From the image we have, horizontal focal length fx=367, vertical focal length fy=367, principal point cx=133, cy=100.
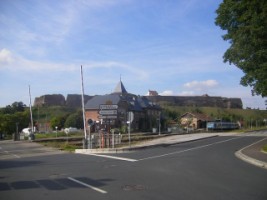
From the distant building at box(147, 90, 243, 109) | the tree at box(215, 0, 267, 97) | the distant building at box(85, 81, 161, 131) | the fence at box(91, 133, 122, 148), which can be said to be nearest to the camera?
the tree at box(215, 0, 267, 97)

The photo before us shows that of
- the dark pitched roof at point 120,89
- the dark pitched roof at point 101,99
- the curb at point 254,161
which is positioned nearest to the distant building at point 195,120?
the dark pitched roof at point 120,89

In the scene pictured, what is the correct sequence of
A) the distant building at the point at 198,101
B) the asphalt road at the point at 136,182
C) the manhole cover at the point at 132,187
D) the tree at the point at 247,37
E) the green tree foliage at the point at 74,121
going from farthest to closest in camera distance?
1. the distant building at the point at 198,101
2. the green tree foliage at the point at 74,121
3. the tree at the point at 247,37
4. the manhole cover at the point at 132,187
5. the asphalt road at the point at 136,182

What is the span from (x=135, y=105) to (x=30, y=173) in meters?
82.0

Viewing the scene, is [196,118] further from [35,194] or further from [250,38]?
[35,194]

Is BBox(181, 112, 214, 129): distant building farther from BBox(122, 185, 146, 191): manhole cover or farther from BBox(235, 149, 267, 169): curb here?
BBox(122, 185, 146, 191): manhole cover

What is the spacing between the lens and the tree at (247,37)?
2195 cm

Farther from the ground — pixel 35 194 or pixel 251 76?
pixel 251 76


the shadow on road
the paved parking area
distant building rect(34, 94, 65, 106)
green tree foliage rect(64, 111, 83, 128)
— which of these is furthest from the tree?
distant building rect(34, 94, 65, 106)

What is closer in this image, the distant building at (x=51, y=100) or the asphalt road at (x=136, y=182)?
the asphalt road at (x=136, y=182)

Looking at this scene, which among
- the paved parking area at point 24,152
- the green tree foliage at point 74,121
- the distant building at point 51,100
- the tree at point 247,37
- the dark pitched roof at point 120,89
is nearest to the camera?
the tree at point 247,37

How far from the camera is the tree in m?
22.0

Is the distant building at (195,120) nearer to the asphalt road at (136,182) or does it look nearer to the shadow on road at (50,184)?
the asphalt road at (136,182)

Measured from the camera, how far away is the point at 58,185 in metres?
11.1

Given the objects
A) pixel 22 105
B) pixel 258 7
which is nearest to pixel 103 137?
pixel 258 7
